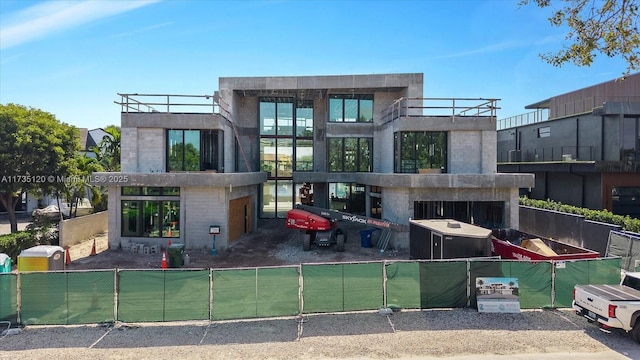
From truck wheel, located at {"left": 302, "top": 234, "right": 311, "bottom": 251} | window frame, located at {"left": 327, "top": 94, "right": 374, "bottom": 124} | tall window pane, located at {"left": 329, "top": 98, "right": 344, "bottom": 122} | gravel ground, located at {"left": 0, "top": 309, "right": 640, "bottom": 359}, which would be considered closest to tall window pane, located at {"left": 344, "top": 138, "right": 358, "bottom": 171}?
window frame, located at {"left": 327, "top": 94, "right": 374, "bottom": 124}

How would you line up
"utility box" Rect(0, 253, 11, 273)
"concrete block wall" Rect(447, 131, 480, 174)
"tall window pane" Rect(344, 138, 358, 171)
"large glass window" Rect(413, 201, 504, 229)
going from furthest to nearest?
"tall window pane" Rect(344, 138, 358, 171) < "concrete block wall" Rect(447, 131, 480, 174) < "large glass window" Rect(413, 201, 504, 229) < "utility box" Rect(0, 253, 11, 273)

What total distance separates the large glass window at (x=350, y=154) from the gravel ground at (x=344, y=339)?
57.6ft

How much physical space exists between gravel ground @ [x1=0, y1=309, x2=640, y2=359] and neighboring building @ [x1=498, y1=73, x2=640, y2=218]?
1932 centimetres

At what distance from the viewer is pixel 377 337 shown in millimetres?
9938

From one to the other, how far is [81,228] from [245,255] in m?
11.5

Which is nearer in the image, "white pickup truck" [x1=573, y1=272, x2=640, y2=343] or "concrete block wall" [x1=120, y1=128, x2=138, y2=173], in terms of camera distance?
"white pickup truck" [x1=573, y1=272, x2=640, y2=343]

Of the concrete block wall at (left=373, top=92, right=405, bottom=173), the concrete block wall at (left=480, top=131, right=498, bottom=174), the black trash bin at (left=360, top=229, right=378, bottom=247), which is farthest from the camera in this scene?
the concrete block wall at (left=373, top=92, right=405, bottom=173)

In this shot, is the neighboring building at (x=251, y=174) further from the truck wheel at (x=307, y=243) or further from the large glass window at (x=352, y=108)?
the truck wheel at (x=307, y=243)

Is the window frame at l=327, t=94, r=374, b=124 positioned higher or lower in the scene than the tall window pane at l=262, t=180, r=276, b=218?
higher

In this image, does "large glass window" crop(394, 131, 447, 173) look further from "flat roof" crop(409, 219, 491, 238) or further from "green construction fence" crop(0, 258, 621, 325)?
"green construction fence" crop(0, 258, 621, 325)

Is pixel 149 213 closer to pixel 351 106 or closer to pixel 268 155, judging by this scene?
pixel 268 155

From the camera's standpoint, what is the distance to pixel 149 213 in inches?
803

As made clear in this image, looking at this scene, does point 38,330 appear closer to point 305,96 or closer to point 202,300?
point 202,300

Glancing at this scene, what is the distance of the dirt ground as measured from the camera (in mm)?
17469
